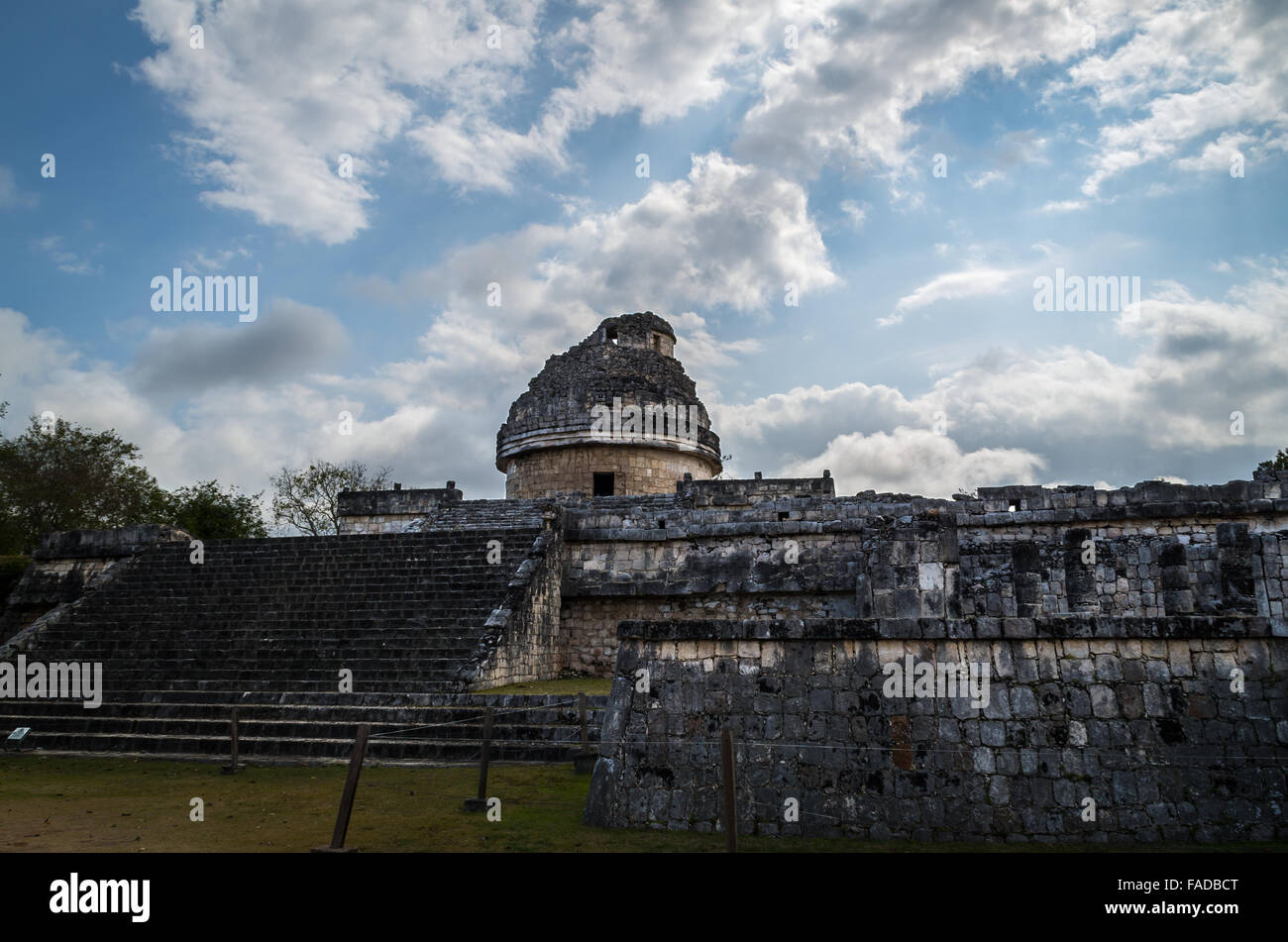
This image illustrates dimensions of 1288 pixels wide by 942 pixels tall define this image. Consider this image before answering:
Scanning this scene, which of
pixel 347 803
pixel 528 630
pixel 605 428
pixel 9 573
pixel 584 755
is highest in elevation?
pixel 605 428

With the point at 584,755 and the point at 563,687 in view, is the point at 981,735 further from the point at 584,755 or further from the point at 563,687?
the point at 563,687

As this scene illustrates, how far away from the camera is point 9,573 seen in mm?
18641

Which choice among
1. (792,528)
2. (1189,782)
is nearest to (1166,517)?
(792,528)

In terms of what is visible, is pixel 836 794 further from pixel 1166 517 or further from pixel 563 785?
pixel 1166 517

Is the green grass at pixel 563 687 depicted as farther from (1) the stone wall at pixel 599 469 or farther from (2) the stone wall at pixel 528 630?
(1) the stone wall at pixel 599 469

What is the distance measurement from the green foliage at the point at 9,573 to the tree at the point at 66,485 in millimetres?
7198

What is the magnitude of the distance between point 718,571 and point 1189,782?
938cm

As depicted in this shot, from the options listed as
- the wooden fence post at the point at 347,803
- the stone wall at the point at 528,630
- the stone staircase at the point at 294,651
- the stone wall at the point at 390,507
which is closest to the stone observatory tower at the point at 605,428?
the stone wall at the point at 390,507

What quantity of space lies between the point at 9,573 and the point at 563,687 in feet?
43.7

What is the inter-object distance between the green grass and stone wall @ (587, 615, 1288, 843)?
476 centimetres

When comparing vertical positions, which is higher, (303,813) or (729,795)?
(729,795)

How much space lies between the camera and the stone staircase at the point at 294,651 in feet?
35.7

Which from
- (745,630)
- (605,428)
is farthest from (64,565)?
(745,630)
